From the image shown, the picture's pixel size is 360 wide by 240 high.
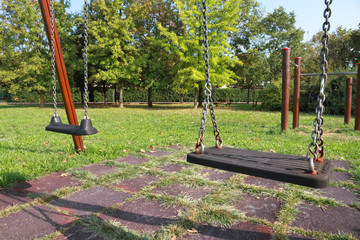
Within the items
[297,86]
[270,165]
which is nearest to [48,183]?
[270,165]

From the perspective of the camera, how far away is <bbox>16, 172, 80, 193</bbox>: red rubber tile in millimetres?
2836

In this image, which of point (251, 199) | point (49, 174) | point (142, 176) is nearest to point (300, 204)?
point (251, 199)

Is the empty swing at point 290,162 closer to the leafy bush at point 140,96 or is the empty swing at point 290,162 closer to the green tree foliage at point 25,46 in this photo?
the green tree foliage at point 25,46

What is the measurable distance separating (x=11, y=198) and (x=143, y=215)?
147 cm

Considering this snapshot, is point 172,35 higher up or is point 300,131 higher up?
point 172,35

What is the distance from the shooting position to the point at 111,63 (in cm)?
2064

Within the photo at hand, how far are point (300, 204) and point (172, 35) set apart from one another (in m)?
18.6

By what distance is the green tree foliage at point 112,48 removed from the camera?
1992 centimetres

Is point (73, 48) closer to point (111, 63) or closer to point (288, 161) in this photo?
point (111, 63)

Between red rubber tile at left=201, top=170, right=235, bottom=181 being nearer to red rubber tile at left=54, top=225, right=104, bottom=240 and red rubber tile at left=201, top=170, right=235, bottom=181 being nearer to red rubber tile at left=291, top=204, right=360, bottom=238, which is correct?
red rubber tile at left=291, top=204, right=360, bottom=238

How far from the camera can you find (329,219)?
2.14 m

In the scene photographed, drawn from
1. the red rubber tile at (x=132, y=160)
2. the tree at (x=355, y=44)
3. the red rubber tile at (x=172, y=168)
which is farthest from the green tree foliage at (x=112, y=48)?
the tree at (x=355, y=44)

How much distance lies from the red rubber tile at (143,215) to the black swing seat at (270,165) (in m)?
0.61

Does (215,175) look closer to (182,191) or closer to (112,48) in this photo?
(182,191)
